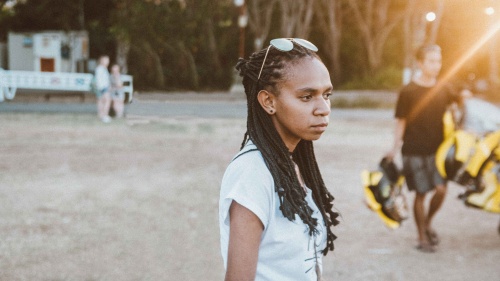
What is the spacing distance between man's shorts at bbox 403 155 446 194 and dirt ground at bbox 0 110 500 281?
0.54 m

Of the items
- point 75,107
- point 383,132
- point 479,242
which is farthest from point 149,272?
point 75,107

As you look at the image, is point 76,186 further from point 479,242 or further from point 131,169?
point 479,242

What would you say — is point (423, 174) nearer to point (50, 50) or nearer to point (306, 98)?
point (306, 98)

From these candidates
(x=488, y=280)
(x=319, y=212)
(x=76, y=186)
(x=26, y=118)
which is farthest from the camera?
(x=26, y=118)

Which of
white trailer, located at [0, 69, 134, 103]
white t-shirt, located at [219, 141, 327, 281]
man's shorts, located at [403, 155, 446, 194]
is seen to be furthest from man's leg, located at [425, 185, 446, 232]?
white trailer, located at [0, 69, 134, 103]

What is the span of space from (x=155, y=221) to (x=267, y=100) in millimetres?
4921

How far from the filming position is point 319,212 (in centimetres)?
222

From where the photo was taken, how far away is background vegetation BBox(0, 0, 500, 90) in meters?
32.8

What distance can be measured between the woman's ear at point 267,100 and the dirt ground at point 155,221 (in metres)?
3.24

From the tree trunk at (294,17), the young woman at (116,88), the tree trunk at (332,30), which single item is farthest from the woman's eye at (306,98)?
the tree trunk at (332,30)

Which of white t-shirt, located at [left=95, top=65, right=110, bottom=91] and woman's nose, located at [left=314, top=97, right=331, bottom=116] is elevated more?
woman's nose, located at [left=314, top=97, right=331, bottom=116]

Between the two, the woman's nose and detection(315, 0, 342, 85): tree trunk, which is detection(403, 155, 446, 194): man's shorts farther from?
detection(315, 0, 342, 85): tree trunk

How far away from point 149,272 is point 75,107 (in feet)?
59.0

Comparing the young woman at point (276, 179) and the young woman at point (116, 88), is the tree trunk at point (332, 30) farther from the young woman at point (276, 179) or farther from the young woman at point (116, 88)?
the young woman at point (276, 179)
